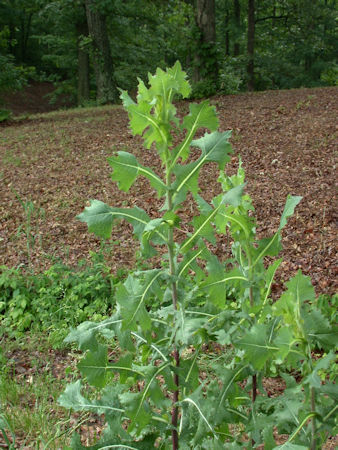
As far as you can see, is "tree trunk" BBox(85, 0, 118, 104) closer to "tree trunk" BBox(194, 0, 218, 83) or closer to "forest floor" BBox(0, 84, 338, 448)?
"tree trunk" BBox(194, 0, 218, 83)

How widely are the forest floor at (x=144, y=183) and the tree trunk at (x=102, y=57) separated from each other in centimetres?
307

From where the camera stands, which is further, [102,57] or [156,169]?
[102,57]

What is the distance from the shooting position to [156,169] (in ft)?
→ 23.2

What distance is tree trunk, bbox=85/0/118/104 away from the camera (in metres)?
12.8

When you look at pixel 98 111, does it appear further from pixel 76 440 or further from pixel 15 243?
pixel 76 440

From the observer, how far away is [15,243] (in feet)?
18.4

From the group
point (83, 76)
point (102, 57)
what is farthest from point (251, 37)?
point (83, 76)

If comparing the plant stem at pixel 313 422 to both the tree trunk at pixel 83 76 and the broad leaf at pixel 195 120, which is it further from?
the tree trunk at pixel 83 76

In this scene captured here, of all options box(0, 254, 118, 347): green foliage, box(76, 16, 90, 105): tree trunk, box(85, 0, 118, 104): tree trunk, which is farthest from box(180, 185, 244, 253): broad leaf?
box(76, 16, 90, 105): tree trunk

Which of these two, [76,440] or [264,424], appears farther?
[76,440]

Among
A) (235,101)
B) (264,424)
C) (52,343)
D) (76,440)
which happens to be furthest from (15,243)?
(235,101)

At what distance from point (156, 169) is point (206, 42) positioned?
5.16m

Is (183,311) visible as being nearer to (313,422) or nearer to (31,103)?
(313,422)

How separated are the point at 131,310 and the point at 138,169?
0.44 meters
